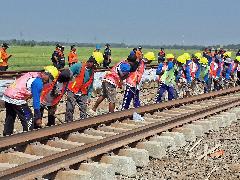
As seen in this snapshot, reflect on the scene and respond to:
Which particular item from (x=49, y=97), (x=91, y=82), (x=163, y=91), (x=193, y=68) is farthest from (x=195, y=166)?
A: (x=193, y=68)

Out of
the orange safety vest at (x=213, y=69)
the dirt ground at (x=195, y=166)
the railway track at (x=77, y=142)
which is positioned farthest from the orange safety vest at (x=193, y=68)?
the dirt ground at (x=195, y=166)

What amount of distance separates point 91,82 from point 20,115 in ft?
10.2

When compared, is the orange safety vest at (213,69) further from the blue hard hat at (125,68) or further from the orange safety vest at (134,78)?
the blue hard hat at (125,68)

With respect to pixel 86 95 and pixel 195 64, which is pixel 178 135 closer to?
pixel 86 95

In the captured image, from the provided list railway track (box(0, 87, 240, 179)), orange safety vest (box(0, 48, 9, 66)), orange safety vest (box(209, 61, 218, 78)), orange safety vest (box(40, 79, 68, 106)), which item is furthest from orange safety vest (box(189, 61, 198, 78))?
orange safety vest (box(40, 79, 68, 106))

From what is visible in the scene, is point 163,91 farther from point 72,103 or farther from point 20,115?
point 20,115

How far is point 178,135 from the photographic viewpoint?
31.8ft

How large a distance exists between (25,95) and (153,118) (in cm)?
381

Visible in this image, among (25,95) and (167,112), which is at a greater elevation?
(25,95)

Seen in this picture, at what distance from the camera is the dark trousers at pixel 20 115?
29.5ft

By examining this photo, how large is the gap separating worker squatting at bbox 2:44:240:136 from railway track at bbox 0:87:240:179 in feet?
2.46

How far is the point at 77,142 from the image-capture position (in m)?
8.34

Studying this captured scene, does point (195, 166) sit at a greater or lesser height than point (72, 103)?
lesser

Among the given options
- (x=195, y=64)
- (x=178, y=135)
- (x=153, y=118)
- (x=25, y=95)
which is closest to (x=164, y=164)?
(x=178, y=135)
